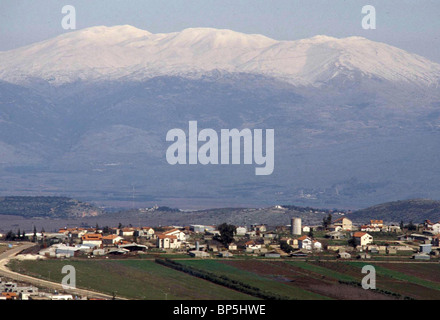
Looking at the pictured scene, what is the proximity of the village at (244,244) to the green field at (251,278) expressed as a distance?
12.5ft

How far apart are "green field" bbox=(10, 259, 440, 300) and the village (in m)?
3.80

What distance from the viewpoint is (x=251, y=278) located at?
Answer: 67312mm

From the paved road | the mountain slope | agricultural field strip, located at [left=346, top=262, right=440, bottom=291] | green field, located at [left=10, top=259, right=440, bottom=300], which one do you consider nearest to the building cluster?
green field, located at [left=10, top=259, right=440, bottom=300]

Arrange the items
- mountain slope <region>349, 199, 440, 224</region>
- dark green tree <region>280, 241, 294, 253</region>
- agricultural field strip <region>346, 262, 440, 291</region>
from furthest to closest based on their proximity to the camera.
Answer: mountain slope <region>349, 199, 440, 224</region>
dark green tree <region>280, 241, 294, 253</region>
agricultural field strip <region>346, 262, 440, 291</region>

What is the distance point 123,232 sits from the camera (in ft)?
324

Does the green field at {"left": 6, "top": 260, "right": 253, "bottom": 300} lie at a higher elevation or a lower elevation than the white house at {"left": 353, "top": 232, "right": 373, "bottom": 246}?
lower

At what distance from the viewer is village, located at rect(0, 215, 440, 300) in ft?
263

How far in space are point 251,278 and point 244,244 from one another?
71.0ft

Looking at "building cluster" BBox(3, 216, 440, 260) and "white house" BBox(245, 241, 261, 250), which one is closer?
"building cluster" BBox(3, 216, 440, 260)

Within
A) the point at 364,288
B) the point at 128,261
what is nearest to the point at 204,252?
the point at 128,261

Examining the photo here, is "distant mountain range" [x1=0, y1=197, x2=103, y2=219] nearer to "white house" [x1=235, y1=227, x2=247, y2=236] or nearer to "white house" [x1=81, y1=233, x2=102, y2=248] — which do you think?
"white house" [x1=235, y1=227, x2=247, y2=236]

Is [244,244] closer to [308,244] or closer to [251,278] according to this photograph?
[308,244]

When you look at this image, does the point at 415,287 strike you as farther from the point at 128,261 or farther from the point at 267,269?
the point at 128,261
